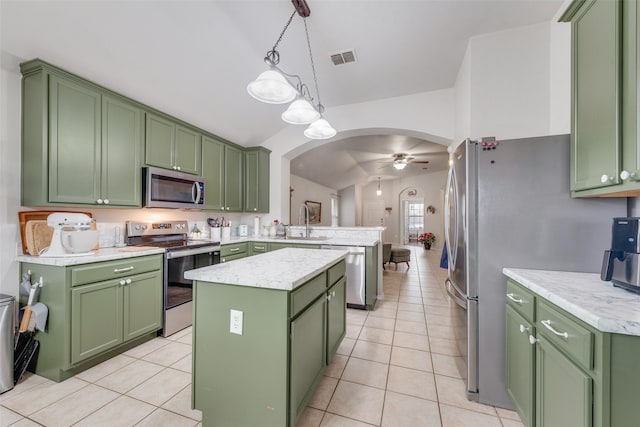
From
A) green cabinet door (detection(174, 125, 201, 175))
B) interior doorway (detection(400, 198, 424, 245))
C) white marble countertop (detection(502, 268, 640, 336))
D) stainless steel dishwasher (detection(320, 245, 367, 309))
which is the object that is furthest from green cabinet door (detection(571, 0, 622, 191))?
interior doorway (detection(400, 198, 424, 245))

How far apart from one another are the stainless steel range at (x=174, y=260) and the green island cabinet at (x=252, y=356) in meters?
1.46

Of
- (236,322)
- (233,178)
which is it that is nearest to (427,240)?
(233,178)

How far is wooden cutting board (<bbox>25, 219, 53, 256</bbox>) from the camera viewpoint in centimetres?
202

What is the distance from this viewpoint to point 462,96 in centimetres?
282

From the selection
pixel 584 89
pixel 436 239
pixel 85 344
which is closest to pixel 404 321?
pixel 584 89

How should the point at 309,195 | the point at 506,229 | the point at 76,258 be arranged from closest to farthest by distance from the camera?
the point at 506,229, the point at 76,258, the point at 309,195

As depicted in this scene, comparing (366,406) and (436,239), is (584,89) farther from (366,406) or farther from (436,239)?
(436,239)

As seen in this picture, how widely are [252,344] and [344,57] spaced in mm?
2867

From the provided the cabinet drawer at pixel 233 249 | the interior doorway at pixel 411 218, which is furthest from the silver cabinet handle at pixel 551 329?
the interior doorway at pixel 411 218

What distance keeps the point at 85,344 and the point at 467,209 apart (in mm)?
3004

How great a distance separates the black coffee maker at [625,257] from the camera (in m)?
1.14

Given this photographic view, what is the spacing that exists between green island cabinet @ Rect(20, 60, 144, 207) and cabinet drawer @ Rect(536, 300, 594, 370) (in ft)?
10.8

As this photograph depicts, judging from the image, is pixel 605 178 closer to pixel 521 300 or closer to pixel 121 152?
pixel 521 300

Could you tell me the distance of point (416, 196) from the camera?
422 inches
